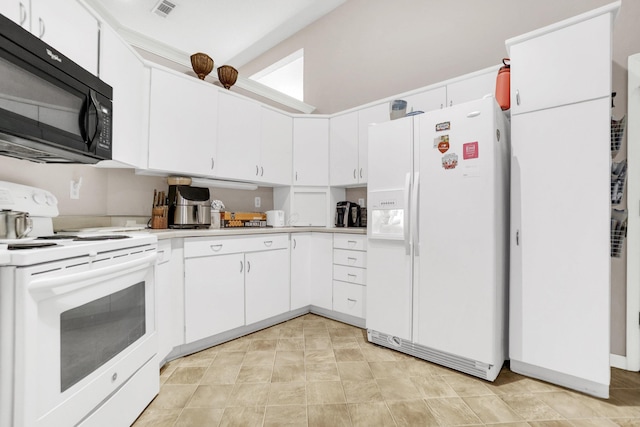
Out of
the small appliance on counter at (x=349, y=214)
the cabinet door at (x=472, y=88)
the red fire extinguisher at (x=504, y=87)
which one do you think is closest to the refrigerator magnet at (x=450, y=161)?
the red fire extinguisher at (x=504, y=87)

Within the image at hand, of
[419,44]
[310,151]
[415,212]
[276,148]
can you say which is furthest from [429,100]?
[276,148]

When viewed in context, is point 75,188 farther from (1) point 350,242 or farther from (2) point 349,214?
(2) point 349,214

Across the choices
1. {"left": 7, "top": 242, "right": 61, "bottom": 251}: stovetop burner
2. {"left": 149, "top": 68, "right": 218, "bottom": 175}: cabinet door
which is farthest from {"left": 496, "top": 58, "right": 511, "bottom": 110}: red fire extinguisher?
{"left": 7, "top": 242, "right": 61, "bottom": 251}: stovetop burner

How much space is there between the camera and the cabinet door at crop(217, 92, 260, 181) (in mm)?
2723

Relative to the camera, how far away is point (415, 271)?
2.17 metres

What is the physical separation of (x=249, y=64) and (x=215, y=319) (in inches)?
173

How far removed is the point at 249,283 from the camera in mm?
2576

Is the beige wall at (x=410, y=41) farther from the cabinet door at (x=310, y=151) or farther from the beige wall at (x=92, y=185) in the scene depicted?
the beige wall at (x=92, y=185)

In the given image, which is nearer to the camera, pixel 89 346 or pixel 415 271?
pixel 89 346

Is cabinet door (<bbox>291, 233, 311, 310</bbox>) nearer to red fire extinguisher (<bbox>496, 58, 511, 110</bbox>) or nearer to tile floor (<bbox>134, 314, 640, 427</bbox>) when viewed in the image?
tile floor (<bbox>134, 314, 640, 427</bbox>)

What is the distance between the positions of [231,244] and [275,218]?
0.85 meters

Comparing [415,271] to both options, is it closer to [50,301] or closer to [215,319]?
[215,319]

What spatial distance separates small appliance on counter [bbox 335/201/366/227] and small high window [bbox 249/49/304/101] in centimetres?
209

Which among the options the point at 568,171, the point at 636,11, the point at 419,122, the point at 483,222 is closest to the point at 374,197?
the point at 419,122
